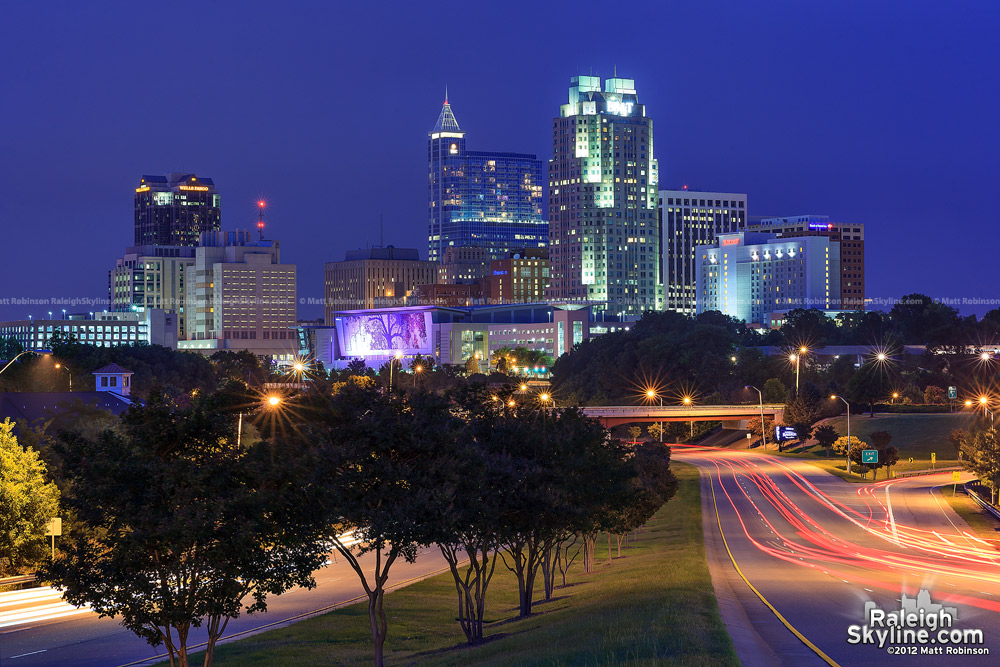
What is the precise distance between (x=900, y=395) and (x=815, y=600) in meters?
142

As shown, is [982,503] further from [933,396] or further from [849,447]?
[933,396]

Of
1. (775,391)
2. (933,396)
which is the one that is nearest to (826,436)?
A: (775,391)

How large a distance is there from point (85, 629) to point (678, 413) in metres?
120

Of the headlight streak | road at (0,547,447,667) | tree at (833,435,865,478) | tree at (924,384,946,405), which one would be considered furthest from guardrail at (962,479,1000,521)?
tree at (924,384,946,405)

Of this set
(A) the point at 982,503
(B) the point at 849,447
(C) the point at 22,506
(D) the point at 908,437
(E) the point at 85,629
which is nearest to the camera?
(E) the point at 85,629

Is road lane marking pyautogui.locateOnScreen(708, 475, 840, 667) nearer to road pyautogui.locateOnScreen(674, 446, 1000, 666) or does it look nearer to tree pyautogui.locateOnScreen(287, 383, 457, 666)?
road pyautogui.locateOnScreen(674, 446, 1000, 666)

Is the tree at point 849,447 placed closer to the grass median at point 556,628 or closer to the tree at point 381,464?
the grass median at point 556,628

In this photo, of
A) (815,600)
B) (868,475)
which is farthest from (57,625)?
(868,475)

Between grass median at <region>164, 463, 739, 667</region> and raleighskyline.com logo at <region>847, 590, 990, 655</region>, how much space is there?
→ 14.3 ft

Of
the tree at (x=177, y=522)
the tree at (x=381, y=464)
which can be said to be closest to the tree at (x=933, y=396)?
the tree at (x=381, y=464)

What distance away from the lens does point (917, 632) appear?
3406 centimetres

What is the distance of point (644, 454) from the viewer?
249ft

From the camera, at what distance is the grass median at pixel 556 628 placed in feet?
95.6

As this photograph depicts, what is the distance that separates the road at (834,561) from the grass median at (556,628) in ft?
5.43
